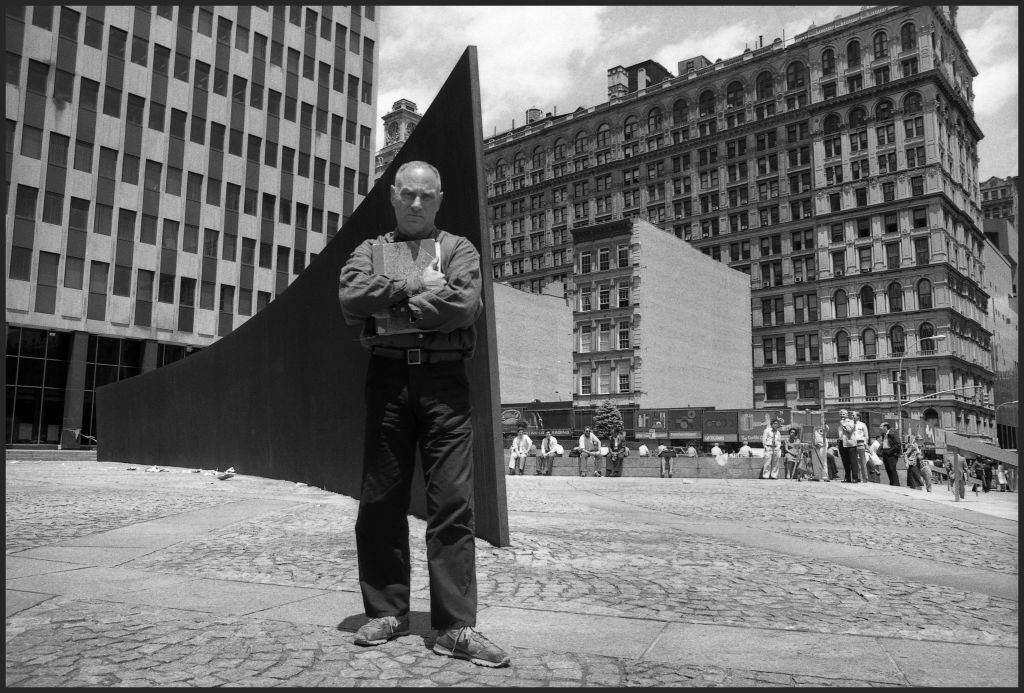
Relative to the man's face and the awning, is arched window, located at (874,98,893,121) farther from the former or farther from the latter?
the man's face

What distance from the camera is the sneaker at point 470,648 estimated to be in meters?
2.67

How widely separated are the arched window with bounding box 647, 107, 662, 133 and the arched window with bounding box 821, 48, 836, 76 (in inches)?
681

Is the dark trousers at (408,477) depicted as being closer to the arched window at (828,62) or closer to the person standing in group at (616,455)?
the person standing in group at (616,455)

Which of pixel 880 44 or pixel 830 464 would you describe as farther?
pixel 880 44

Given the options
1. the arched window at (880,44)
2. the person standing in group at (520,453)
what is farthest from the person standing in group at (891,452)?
the arched window at (880,44)

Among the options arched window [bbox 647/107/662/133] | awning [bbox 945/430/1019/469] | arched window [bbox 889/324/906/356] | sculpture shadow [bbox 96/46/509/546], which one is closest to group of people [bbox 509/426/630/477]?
sculpture shadow [bbox 96/46/509/546]

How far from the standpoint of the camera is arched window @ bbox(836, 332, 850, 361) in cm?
7075

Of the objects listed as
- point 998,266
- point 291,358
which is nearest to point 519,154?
point 998,266

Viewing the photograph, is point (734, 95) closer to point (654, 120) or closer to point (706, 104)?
point (706, 104)

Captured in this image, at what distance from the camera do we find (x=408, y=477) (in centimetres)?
315

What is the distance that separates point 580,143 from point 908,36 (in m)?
35.3

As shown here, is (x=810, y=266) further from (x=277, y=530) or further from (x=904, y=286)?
(x=277, y=530)

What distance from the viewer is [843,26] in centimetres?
7219

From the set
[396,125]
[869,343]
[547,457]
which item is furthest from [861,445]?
[396,125]
